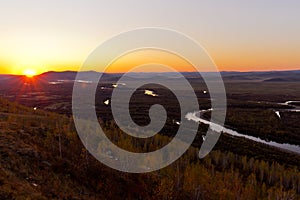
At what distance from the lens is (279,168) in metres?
50.0

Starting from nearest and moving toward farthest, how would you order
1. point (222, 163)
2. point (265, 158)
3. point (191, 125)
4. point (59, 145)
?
point (59, 145) < point (222, 163) < point (265, 158) < point (191, 125)

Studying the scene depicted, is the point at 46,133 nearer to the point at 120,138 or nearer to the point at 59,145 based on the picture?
the point at 59,145

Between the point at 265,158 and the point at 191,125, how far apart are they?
106 ft

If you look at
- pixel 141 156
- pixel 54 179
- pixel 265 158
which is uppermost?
pixel 54 179

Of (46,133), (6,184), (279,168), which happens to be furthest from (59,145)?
(279,168)

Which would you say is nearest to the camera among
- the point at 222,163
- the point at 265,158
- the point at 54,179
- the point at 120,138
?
the point at 54,179

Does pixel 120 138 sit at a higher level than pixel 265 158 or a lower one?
higher

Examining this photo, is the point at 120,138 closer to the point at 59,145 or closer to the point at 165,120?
the point at 59,145

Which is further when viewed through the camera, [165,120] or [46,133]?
[165,120]

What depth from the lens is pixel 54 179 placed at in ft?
73.0

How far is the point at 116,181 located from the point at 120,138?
18186 mm

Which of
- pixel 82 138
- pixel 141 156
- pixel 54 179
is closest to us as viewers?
pixel 54 179

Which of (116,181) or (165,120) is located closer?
(116,181)

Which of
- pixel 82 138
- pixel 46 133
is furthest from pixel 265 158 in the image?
pixel 46 133
